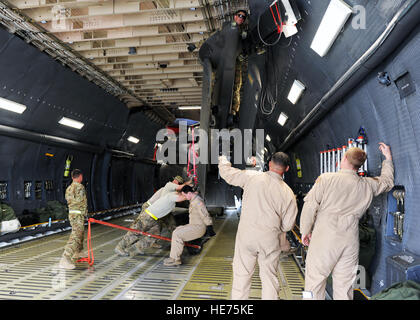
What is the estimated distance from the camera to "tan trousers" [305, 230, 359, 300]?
320cm

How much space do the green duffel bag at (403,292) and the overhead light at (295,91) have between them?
4.02m

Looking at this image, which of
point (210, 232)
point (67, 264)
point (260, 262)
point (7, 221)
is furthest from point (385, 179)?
point (7, 221)

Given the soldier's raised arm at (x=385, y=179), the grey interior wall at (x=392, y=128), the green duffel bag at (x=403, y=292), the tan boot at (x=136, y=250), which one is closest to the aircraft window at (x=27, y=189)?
the tan boot at (x=136, y=250)

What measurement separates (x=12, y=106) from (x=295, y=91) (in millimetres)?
6316

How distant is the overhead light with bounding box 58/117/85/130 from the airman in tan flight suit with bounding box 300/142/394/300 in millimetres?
8072

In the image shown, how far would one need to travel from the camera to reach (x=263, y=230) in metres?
3.47

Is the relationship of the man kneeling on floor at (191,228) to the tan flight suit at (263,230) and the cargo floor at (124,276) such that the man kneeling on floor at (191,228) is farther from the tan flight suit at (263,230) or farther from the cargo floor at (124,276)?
the tan flight suit at (263,230)

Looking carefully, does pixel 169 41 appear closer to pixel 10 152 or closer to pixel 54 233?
pixel 10 152

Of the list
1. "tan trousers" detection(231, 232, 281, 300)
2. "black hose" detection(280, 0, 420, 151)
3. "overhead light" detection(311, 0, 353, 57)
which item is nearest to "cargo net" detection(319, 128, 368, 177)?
"black hose" detection(280, 0, 420, 151)

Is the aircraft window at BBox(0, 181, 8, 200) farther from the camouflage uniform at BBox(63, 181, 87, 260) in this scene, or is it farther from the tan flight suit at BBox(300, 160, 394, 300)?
the tan flight suit at BBox(300, 160, 394, 300)

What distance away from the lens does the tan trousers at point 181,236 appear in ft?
18.8

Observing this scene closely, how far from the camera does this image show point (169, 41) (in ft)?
25.2

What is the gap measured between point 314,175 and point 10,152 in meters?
7.40

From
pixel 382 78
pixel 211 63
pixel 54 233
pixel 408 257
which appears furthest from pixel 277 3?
pixel 54 233
